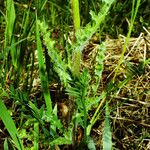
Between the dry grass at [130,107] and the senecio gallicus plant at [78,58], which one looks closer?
the senecio gallicus plant at [78,58]

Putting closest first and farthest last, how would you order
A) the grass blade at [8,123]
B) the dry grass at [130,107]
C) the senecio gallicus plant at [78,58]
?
the senecio gallicus plant at [78,58]
the grass blade at [8,123]
the dry grass at [130,107]

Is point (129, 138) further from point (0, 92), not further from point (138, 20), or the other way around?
point (138, 20)

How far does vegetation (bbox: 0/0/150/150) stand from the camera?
A: 1.09 meters

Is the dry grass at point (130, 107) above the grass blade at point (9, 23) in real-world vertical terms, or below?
below

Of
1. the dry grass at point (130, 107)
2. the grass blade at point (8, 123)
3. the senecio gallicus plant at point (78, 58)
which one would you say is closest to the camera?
the senecio gallicus plant at point (78, 58)

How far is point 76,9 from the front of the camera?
1026 millimetres

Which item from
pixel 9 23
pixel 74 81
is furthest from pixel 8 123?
pixel 9 23

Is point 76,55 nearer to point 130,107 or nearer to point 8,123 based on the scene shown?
point 8,123

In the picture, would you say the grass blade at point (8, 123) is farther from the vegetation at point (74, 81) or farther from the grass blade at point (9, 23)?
the grass blade at point (9, 23)

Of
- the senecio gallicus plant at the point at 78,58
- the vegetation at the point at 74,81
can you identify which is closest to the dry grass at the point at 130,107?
the vegetation at the point at 74,81

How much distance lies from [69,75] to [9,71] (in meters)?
0.69

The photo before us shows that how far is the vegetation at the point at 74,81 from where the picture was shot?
1095 mm

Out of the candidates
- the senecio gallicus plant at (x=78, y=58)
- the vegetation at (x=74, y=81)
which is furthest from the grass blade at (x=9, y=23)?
the senecio gallicus plant at (x=78, y=58)

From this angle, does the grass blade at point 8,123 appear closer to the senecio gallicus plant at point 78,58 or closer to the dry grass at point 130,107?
the senecio gallicus plant at point 78,58
